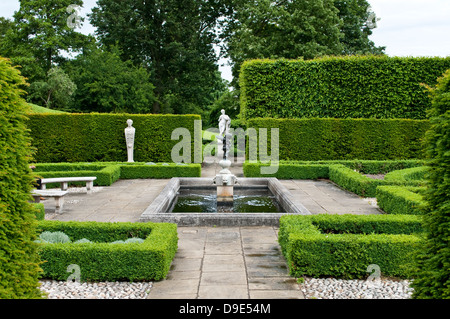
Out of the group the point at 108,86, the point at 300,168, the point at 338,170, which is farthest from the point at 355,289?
the point at 108,86

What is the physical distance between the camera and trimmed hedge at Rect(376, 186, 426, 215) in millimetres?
7188

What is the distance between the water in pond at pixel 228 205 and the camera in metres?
9.02

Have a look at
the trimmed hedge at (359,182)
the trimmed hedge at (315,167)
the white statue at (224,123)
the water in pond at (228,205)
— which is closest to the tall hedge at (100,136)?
the trimmed hedge at (315,167)

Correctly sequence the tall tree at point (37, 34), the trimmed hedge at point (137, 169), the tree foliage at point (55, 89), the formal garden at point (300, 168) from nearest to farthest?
1. the formal garden at point (300, 168)
2. the trimmed hedge at point (137, 169)
3. the tree foliage at point (55, 89)
4. the tall tree at point (37, 34)

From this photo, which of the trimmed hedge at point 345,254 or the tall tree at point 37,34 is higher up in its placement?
the tall tree at point 37,34

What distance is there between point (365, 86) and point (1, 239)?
15.5m

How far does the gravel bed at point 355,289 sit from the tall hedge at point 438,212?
1.05 m

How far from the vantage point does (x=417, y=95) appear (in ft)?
52.6

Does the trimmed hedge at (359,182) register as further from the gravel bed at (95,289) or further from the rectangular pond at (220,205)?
the gravel bed at (95,289)

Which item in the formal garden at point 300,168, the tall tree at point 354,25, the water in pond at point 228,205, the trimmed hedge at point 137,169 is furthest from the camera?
the tall tree at point 354,25

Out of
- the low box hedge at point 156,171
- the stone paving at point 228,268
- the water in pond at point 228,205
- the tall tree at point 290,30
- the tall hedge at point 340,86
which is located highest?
the tall tree at point 290,30

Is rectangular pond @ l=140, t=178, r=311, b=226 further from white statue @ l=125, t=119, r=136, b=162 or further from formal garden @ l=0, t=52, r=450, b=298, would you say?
white statue @ l=125, t=119, r=136, b=162

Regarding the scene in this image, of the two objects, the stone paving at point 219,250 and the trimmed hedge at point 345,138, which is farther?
the trimmed hedge at point 345,138
